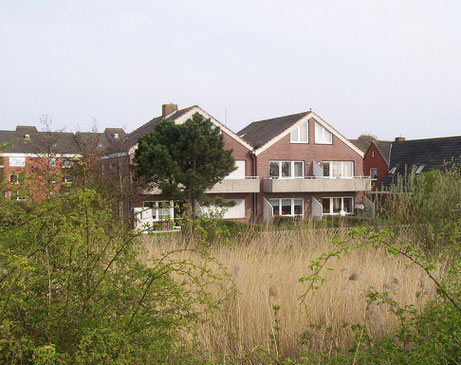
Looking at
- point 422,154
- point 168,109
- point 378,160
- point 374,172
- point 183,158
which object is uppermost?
point 168,109

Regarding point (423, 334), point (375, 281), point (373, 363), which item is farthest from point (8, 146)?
point (375, 281)

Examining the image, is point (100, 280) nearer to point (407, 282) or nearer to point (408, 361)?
point (408, 361)

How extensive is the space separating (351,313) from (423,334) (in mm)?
1184

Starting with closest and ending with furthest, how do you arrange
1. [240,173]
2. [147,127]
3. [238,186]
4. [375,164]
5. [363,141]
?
[238,186]
[240,173]
[147,127]
[375,164]
[363,141]

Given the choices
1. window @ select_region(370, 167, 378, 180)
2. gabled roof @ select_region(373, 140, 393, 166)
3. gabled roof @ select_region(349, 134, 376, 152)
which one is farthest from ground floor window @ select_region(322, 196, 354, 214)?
gabled roof @ select_region(349, 134, 376, 152)

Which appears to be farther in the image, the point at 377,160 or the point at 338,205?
the point at 377,160

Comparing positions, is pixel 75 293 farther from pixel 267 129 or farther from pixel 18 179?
pixel 267 129

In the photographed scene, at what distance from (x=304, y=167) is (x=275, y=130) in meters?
3.11

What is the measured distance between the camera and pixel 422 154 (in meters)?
35.4

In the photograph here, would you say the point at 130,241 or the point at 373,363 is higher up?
the point at 130,241

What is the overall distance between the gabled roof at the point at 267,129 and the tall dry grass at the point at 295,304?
2498 cm

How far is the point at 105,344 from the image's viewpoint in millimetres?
2564

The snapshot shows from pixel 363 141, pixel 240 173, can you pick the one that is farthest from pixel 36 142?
pixel 363 141

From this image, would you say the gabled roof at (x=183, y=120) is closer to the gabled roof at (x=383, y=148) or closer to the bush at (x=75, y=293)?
the gabled roof at (x=383, y=148)
